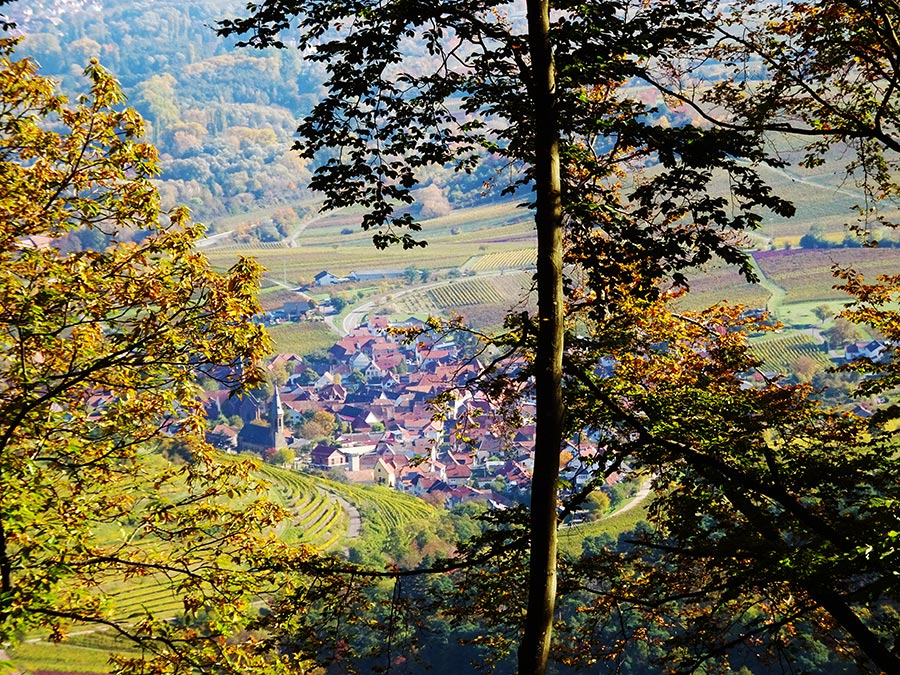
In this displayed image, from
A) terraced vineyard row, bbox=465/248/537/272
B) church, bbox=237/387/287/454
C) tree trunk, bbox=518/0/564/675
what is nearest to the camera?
tree trunk, bbox=518/0/564/675

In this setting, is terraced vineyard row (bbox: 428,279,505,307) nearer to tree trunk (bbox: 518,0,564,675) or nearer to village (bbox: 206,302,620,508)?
village (bbox: 206,302,620,508)

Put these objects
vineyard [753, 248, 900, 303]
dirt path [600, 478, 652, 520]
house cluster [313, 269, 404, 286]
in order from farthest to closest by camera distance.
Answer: house cluster [313, 269, 404, 286] → vineyard [753, 248, 900, 303] → dirt path [600, 478, 652, 520]

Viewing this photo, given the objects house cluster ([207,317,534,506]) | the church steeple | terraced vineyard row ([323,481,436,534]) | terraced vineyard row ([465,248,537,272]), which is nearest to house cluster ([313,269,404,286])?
terraced vineyard row ([465,248,537,272])

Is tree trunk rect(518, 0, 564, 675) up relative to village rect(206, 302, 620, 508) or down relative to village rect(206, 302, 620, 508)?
up

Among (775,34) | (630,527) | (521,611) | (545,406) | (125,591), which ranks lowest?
(630,527)

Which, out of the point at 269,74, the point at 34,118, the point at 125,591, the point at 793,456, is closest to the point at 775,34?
the point at 793,456

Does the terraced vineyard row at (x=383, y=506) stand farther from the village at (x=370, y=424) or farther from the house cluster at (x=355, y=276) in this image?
the house cluster at (x=355, y=276)

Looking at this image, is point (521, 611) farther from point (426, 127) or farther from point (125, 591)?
point (125, 591)
